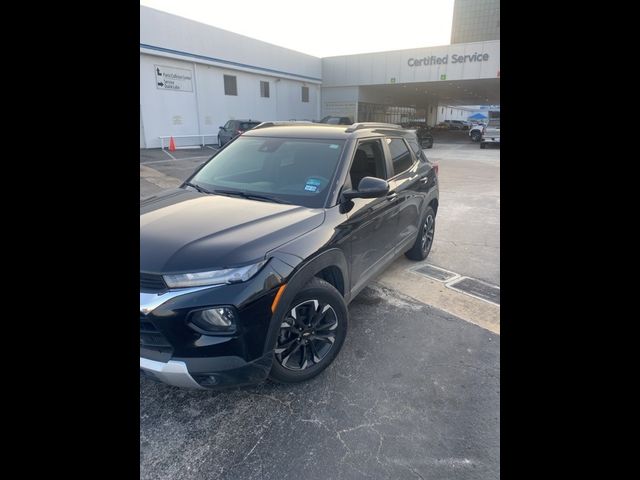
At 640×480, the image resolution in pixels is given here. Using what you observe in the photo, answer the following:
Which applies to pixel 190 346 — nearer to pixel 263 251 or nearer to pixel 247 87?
pixel 263 251

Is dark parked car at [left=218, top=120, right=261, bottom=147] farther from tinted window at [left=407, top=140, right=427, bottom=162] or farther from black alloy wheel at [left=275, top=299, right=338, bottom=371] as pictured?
black alloy wheel at [left=275, top=299, right=338, bottom=371]

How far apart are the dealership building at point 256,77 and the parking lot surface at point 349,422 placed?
17.8m

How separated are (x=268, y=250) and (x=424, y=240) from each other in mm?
3350

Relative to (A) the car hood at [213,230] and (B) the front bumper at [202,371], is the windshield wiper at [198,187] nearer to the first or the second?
(A) the car hood at [213,230]

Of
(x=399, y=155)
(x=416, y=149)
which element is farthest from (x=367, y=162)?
(x=416, y=149)

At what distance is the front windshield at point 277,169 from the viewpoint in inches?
121

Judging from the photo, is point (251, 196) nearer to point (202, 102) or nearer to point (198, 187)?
point (198, 187)

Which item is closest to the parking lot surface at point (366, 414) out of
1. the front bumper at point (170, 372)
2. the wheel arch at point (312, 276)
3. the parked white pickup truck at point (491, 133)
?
the front bumper at point (170, 372)

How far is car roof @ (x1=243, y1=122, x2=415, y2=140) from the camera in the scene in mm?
3523
